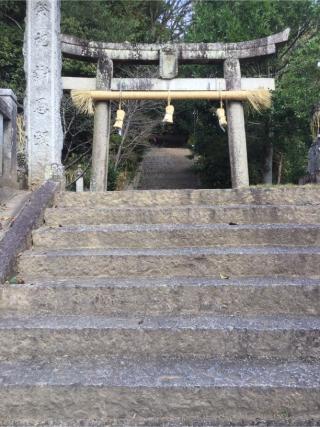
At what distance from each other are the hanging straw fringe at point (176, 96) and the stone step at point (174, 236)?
4.87 metres

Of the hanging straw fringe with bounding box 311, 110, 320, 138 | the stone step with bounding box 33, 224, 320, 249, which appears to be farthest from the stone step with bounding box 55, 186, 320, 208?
the hanging straw fringe with bounding box 311, 110, 320, 138

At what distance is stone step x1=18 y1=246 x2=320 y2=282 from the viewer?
2.51m

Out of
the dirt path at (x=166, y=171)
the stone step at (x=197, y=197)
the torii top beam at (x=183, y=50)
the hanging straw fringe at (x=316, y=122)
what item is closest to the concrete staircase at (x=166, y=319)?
the stone step at (x=197, y=197)

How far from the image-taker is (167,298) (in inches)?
89.4

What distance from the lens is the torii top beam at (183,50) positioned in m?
7.27

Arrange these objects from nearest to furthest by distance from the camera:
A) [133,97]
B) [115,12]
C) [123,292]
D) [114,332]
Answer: [114,332]
[123,292]
[133,97]
[115,12]

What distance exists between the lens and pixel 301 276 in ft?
8.13

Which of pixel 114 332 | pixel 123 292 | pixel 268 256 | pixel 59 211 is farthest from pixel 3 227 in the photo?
pixel 268 256

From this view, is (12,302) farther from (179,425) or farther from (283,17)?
(283,17)

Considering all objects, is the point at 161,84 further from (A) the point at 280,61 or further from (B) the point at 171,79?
(A) the point at 280,61

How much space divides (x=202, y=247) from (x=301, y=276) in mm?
708

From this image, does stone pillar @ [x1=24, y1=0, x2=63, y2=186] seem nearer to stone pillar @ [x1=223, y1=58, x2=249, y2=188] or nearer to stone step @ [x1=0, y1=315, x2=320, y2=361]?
stone step @ [x1=0, y1=315, x2=320, y2=361]

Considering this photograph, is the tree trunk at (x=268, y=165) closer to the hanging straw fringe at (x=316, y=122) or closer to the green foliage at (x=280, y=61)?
the green foliage at (x=280, y=61)

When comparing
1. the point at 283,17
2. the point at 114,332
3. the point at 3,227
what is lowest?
the point at 114,332
